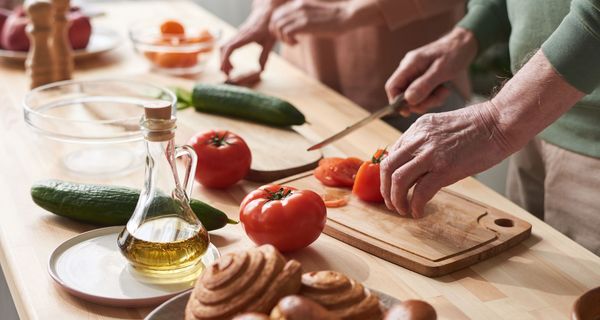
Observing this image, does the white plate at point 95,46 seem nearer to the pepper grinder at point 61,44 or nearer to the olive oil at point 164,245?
the pepper grinder at point 61,44

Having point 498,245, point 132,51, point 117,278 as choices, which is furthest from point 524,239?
point 132,51

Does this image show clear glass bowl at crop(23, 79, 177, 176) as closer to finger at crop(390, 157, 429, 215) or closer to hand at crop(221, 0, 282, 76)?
hand at crop(221, 0, 282, 76)

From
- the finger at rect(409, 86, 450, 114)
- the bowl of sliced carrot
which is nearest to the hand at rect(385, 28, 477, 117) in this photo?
the finger at rect(409, 86, 450, 114)

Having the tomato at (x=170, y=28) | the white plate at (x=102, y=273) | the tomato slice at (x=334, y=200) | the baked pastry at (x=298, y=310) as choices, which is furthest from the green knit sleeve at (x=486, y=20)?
the baked pastry at (x=298, y=310)

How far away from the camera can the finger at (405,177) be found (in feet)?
4.80

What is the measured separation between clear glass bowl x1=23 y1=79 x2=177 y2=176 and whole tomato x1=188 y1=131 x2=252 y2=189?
0.62ft

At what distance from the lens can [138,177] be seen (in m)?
1.78

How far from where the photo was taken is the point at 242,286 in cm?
106

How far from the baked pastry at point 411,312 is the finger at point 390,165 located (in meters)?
0.44

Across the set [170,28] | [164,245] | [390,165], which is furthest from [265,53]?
[164,245]

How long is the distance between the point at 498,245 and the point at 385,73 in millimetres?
1085

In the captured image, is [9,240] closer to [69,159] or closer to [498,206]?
[69,159]

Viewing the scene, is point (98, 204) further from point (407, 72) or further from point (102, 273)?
point (407, 72)

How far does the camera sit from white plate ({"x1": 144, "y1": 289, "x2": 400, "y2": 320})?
1145 millimetres
